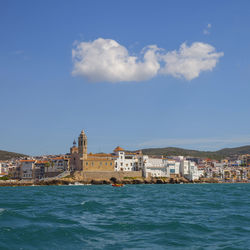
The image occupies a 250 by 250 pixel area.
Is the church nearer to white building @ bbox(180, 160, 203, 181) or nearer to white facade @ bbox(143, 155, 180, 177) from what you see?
white facade @ bbox(143, 155, 180, 177)

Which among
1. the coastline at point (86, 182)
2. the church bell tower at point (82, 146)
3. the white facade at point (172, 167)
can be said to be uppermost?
the church bell tower at point (82, 146)

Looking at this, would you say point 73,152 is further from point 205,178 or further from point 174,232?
point 174,232

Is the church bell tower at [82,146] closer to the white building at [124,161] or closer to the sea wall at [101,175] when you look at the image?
the sea wall at [101,175]

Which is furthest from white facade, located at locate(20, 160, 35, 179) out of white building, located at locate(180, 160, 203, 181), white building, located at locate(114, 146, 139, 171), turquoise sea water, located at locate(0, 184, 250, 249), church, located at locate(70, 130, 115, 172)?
turquoise sea water, located at locate(0, 184, 250, 249)

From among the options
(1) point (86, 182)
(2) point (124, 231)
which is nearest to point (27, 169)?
(1) point (86, 182)

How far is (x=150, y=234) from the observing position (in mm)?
15438

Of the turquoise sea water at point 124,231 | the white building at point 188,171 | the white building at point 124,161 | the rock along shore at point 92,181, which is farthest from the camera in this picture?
the white building at point 188,171

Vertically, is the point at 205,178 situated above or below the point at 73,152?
below

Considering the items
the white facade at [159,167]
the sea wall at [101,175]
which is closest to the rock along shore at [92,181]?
the sea wall at [101,175]

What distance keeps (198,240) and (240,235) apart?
7.29ft

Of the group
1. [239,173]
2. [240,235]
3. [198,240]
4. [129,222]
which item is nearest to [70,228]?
[129,222]

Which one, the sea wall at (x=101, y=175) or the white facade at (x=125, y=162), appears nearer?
the sea wall at (x=101, y=175)

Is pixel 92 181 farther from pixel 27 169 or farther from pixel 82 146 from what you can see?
pixel 27 169

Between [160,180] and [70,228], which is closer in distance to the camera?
[70,228]
